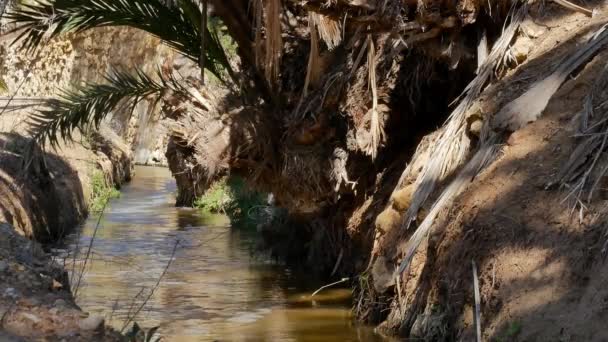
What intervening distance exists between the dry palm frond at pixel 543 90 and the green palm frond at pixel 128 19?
3563mm

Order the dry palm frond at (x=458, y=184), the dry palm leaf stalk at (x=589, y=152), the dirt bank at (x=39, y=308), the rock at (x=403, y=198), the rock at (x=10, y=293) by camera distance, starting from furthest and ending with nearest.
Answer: the rock at (x=403, y=198) < the dry palm frond at (x=458, y=184) < the dry palm leaf stalk at (x=589, y=152) < the rock at (x=10, y=293) < the dirt bank at (x=39, y=308)

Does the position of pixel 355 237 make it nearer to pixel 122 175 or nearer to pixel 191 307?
pixel 191 307

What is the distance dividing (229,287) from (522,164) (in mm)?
4213

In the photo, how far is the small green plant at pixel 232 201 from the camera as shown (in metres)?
14.4

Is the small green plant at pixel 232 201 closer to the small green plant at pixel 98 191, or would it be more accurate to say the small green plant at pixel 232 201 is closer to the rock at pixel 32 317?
the small green plant at pixel 98 191

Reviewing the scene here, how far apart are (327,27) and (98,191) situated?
1053 cm

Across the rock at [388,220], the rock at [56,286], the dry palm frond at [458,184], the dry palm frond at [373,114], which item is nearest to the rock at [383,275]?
the rock at [388,220]

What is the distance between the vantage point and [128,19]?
951cm

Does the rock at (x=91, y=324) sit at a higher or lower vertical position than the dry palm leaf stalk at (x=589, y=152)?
lower

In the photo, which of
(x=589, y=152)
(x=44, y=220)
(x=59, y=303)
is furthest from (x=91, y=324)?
(x=44, y=220)

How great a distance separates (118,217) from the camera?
16.7 metres

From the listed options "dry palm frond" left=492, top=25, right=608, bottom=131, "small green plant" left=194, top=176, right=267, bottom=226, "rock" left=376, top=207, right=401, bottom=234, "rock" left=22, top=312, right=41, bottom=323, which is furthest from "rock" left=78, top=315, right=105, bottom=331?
"small green plant" left=194, top=176, right=267, bottom=226

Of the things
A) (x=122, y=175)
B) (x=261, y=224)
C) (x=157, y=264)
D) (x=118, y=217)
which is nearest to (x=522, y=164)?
(x=157, y=264)

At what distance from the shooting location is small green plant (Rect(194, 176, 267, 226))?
14367mm
